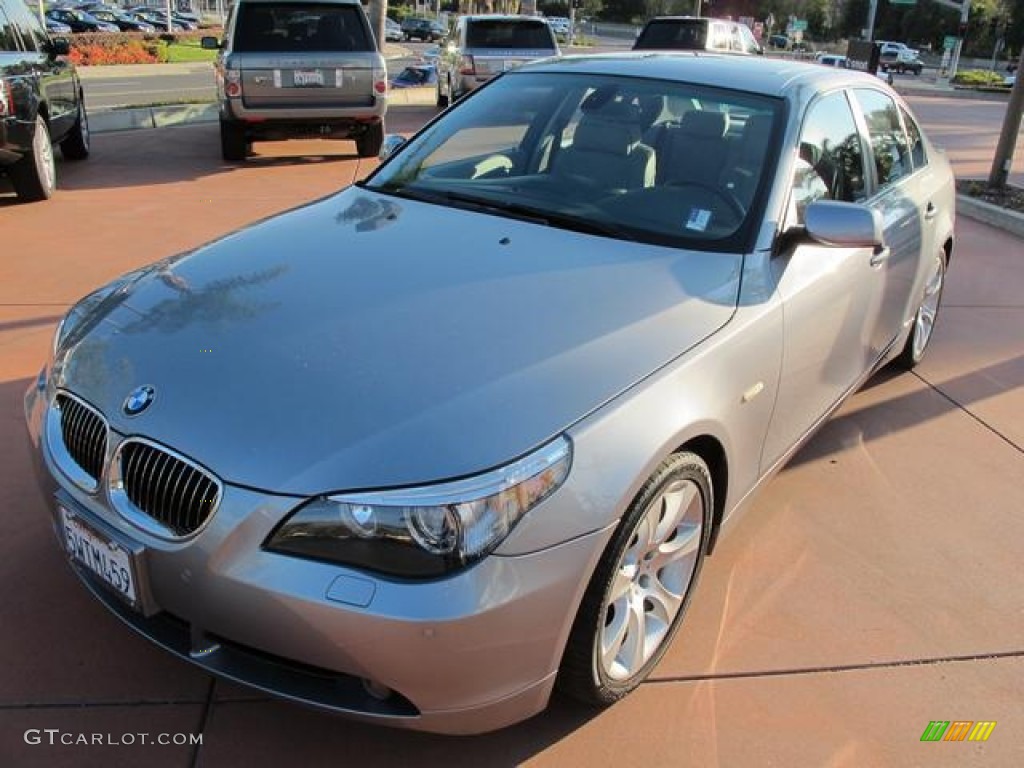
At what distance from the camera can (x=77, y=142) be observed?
10.2m

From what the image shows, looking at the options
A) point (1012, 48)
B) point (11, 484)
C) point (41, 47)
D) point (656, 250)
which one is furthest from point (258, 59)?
point (1012, 48)

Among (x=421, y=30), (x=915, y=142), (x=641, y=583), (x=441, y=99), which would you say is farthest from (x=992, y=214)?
(x=421, y=30)

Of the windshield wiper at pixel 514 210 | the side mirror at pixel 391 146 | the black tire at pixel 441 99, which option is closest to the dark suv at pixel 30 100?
the side mirror at pixel 391 146

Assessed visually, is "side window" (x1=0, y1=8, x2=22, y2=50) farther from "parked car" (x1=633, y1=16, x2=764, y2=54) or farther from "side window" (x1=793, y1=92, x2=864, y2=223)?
"parked car" (x1=633, y1=16, x2=764, y2=54)

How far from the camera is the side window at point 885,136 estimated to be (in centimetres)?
403

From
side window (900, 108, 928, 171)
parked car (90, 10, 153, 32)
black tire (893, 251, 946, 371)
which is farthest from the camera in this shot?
parked car (90, 10, 153, 32)

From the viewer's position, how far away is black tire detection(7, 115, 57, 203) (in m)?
7.87

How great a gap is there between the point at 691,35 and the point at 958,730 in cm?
1709

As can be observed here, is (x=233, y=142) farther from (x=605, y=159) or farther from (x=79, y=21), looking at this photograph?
(x=79, y=21)

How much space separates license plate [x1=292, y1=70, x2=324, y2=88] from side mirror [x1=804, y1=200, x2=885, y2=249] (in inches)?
316

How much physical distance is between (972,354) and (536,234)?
3.67 metres

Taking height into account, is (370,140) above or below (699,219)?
below

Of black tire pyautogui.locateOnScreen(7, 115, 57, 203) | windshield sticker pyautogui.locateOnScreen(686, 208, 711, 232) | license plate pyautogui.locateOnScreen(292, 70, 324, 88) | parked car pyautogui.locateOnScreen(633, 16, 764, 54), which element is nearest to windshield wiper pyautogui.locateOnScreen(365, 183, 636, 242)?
windshield sticker pyautogui.locateOnScreen(686, 208, 711, 232)

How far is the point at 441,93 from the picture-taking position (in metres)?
17.8
